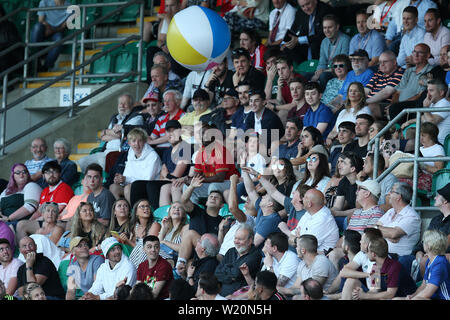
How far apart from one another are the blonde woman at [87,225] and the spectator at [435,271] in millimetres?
4294

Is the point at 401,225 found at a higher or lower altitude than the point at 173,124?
lower

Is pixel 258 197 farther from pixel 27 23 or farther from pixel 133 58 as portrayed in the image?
pixel 27 23

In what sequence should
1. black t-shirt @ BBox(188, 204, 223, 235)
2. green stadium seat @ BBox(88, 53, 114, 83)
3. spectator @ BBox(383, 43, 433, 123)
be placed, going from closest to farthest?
black t-shirt @ BBox(188, 204, 223, 235) < spectator @ BBox(383, 43, 433, 123) < green stadium seat @ BBox(88, 53, 114, 83)

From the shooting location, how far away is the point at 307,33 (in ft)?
41.1

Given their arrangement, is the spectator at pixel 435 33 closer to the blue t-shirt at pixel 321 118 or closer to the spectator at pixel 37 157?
the blue t-shirt at pixel 321 118

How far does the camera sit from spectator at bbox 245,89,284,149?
35.7 feet

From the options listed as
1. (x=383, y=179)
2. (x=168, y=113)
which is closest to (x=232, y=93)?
(x=168, y=113)

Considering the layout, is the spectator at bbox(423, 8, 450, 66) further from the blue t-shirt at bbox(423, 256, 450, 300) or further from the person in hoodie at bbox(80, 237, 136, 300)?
the person in hoodie at bbox(80, 237, 136, 300)

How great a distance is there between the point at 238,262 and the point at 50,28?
7.27 meters

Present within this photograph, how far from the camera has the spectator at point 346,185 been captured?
912 centimetres

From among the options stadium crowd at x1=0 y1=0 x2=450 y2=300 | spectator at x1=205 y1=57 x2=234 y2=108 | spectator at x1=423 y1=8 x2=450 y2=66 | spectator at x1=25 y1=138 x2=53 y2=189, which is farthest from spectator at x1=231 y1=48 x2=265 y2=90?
spectator at x1=25 y1=138 x2=53 y2=189

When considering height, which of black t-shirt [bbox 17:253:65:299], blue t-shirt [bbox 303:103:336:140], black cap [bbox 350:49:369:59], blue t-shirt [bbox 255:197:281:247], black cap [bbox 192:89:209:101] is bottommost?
black t-shirt [bbox 17:253:65:299]

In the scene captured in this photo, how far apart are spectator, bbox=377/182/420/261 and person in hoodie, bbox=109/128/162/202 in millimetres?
3727

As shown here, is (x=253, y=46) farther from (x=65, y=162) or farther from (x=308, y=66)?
(x=65, y=162)
